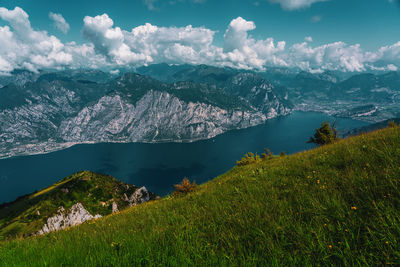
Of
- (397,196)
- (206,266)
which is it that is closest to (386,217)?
(397,196)

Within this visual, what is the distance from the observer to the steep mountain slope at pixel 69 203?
60.6 meters

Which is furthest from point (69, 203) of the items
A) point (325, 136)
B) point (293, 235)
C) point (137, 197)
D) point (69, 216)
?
point (293, 235)

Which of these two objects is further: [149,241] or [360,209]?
[149,241]

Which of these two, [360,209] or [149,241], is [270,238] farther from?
[149,241]

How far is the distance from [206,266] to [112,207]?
9786cm

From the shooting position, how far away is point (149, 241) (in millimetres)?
3271

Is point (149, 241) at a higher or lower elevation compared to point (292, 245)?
lower

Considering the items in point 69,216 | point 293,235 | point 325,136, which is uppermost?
point 293,235

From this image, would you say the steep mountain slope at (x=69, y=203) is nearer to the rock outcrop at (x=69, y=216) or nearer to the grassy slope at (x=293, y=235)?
the rock outcrop at (x=69, y=216)

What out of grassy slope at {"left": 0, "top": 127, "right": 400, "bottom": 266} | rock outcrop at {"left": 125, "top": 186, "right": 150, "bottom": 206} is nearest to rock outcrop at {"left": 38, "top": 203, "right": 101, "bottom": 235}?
rock outcrop at {"left": 125, "top": 186, "right": 150, "bottom": 206}

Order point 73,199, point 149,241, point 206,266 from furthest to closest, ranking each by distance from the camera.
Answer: point 73,199 → point 149,241 → point 206,266

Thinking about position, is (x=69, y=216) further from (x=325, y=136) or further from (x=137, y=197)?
(x=325, y=136)

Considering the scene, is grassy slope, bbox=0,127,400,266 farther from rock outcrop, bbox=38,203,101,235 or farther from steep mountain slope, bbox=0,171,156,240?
rock outcrop, bbox=38,203,101,235

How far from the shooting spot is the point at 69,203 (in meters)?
75.2
